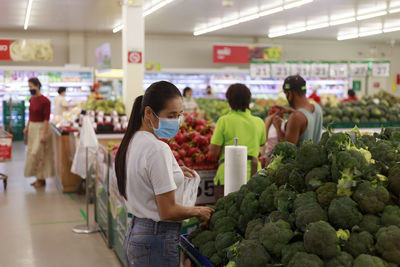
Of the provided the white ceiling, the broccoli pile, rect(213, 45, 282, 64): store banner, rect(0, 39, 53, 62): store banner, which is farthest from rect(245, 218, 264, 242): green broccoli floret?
rect(213, 45, 282, 64): store banner

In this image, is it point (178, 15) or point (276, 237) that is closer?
point (276, 237)

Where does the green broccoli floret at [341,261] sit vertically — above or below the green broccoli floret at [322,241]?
below

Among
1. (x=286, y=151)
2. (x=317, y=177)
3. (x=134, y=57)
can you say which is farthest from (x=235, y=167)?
(x=134, y=57)

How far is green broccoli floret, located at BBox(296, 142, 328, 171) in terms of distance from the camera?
5.87 feet

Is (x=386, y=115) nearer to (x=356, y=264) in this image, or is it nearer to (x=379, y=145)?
(x=379, y=145)

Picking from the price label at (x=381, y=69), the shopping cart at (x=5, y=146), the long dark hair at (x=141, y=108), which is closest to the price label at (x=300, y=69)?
the price label at (x=381, y=69)

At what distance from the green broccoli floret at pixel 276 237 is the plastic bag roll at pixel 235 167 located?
0.88 m

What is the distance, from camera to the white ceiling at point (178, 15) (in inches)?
433

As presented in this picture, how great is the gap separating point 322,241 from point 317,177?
342mm

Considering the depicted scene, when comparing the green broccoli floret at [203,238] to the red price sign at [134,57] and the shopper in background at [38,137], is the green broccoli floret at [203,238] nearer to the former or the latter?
the shopper in background at [38,137]

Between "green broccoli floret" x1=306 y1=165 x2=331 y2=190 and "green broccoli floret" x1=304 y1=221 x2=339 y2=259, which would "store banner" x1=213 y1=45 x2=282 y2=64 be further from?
"green broccoli floret" x1=304 y1=221 x2=339 y2=259

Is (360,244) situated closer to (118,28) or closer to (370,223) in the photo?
(370,223)

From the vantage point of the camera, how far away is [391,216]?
1.50 metres

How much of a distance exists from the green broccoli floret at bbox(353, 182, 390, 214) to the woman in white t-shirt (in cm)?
74
